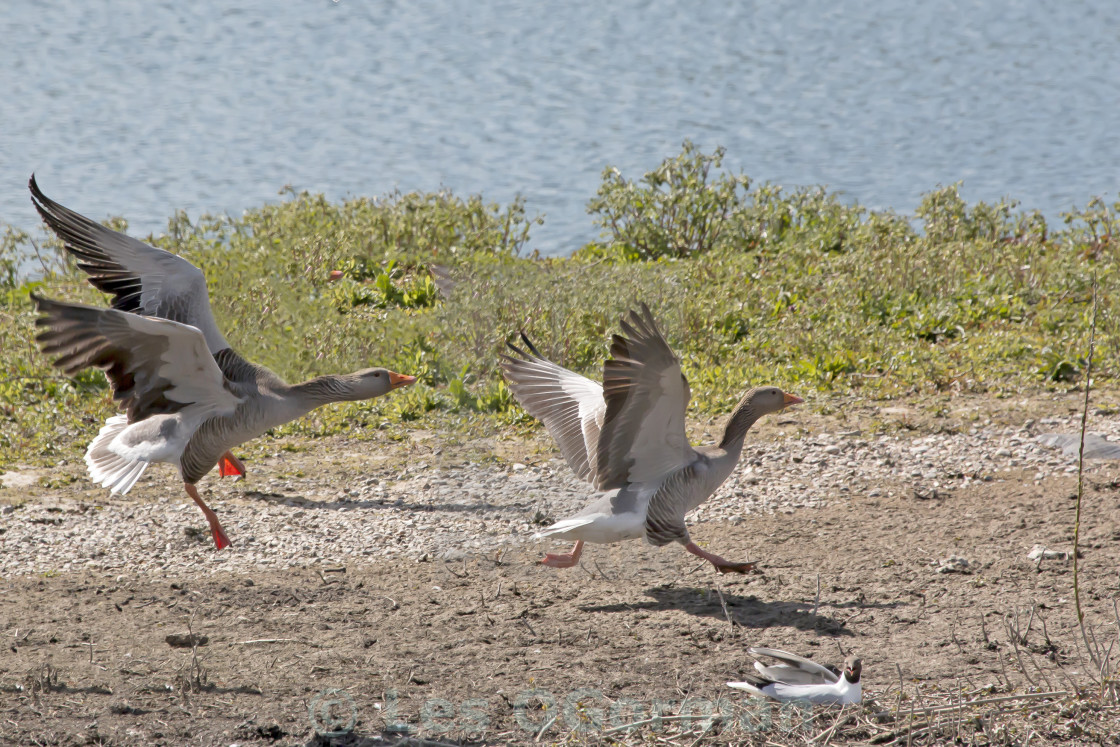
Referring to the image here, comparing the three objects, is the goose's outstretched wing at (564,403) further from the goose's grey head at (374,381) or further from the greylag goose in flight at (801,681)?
the greylag goose in flight at (801,681)

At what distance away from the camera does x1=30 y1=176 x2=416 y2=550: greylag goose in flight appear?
6.29m

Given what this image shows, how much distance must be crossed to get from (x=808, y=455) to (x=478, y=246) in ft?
17.7

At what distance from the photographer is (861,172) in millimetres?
15805

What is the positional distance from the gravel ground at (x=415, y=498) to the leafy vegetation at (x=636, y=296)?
812 millimetres

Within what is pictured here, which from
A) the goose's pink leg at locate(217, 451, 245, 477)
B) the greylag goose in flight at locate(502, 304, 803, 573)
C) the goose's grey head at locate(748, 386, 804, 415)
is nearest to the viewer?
the greylag goose in flight at locate(502, 304, 803, 573)

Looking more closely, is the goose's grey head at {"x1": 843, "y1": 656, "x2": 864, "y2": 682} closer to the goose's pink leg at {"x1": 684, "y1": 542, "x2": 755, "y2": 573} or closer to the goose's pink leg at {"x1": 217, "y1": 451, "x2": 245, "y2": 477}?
the goose's pink leg at {"x1": 684, "y1": 542, "x2": 755, "y2": 573}

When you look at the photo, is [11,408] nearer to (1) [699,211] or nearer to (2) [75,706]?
(2) [75,706]

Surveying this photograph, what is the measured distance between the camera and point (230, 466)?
290 inches

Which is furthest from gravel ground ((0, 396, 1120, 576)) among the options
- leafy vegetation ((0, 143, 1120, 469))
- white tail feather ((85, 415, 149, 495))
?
leafy vegetation ((0, 143, 1120, 469))

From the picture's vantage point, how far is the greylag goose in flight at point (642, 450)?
5.06 metres

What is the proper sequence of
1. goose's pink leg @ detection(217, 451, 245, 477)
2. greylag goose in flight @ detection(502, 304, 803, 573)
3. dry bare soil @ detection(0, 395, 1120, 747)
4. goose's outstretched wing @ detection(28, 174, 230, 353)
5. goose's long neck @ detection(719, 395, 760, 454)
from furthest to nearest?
1. goose's pink leg @ detection(217, 451, 245, 477)
2. goose's outstretched wing @ detection(28, 174, 230, 353)
3. goose's long neck @ detection(719, 395, 760, 454)
4. greylag goose in flight @ detection(502, 304, 803, 573)
5. dry bare soil @ detection(0, 395, 1120, 747)

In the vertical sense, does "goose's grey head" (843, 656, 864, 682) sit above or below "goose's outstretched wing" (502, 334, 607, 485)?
below

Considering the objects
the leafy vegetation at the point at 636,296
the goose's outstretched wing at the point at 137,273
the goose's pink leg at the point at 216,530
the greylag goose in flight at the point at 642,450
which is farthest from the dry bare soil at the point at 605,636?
the leafy vegetation at the point at 636,296

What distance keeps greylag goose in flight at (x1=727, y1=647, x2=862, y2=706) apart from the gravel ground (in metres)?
2.18
